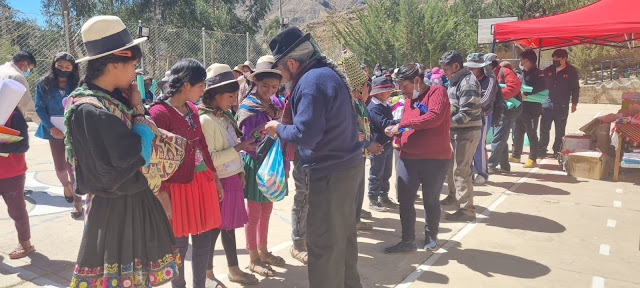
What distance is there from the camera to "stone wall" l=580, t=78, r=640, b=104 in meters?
21.0

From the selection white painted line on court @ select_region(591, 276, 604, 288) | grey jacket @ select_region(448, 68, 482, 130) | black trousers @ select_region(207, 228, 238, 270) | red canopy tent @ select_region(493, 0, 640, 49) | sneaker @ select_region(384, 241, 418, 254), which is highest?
red canopy tent @ select_region(493, 0, 640, 49)

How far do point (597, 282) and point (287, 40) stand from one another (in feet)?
10.7

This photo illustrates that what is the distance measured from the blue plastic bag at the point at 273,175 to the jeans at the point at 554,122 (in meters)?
7.33

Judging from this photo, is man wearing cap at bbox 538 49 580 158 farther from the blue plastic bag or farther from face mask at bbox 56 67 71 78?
face mask at bbox 56 67 71 78

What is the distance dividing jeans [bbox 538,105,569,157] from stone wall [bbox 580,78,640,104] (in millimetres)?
14597

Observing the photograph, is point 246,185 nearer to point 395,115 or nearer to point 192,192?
point 192,192

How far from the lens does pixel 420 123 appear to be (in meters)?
4.13

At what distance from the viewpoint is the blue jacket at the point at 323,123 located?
8.82ft

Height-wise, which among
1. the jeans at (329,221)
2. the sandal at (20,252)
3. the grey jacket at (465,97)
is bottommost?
the sandal at (20,252)

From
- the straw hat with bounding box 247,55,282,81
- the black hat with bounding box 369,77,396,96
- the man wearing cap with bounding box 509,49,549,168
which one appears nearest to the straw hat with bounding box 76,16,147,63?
the straw hat with bounding box 247,55,282,81

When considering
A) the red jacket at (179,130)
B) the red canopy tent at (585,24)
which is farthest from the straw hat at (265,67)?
the red canopy tent at (585,24)

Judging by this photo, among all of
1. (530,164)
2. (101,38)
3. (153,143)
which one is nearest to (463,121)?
(153,143)

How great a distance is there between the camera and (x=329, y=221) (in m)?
2.91

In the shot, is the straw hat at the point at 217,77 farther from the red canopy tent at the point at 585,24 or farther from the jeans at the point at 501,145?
the red canopy tent at the point at 585,24
